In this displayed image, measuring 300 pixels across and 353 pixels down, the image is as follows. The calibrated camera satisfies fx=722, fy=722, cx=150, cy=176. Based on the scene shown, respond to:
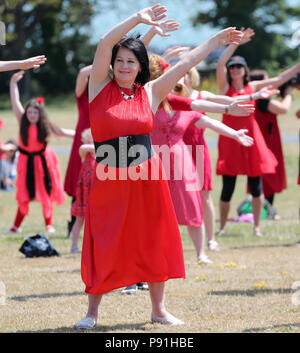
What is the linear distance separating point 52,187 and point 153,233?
5376mm

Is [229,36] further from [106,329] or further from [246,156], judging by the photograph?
[246,156]

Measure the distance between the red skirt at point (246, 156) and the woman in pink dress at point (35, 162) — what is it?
2215 millimetres

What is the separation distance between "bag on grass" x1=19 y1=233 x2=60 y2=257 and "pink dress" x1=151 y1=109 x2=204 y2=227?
1.79m

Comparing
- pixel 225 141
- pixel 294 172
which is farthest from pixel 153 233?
pixel 294 172

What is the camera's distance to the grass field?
492 centimetres

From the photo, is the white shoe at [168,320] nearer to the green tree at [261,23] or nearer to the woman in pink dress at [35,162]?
the woman in pink dress at [35,162]

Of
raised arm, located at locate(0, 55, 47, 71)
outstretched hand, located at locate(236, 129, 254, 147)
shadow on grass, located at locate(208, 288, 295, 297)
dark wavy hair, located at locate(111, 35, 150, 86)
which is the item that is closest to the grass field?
shadow on grass, located at locate(208, 288, 295, 297)

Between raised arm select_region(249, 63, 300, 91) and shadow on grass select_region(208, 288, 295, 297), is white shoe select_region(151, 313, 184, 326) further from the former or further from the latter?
raised arm select_region(249, 63, 300, 91)

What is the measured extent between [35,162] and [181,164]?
141 inches

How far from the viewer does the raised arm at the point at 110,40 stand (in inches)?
169

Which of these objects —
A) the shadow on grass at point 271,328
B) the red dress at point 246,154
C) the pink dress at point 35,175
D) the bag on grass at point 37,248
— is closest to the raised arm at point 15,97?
the pink dress at point 35,175
